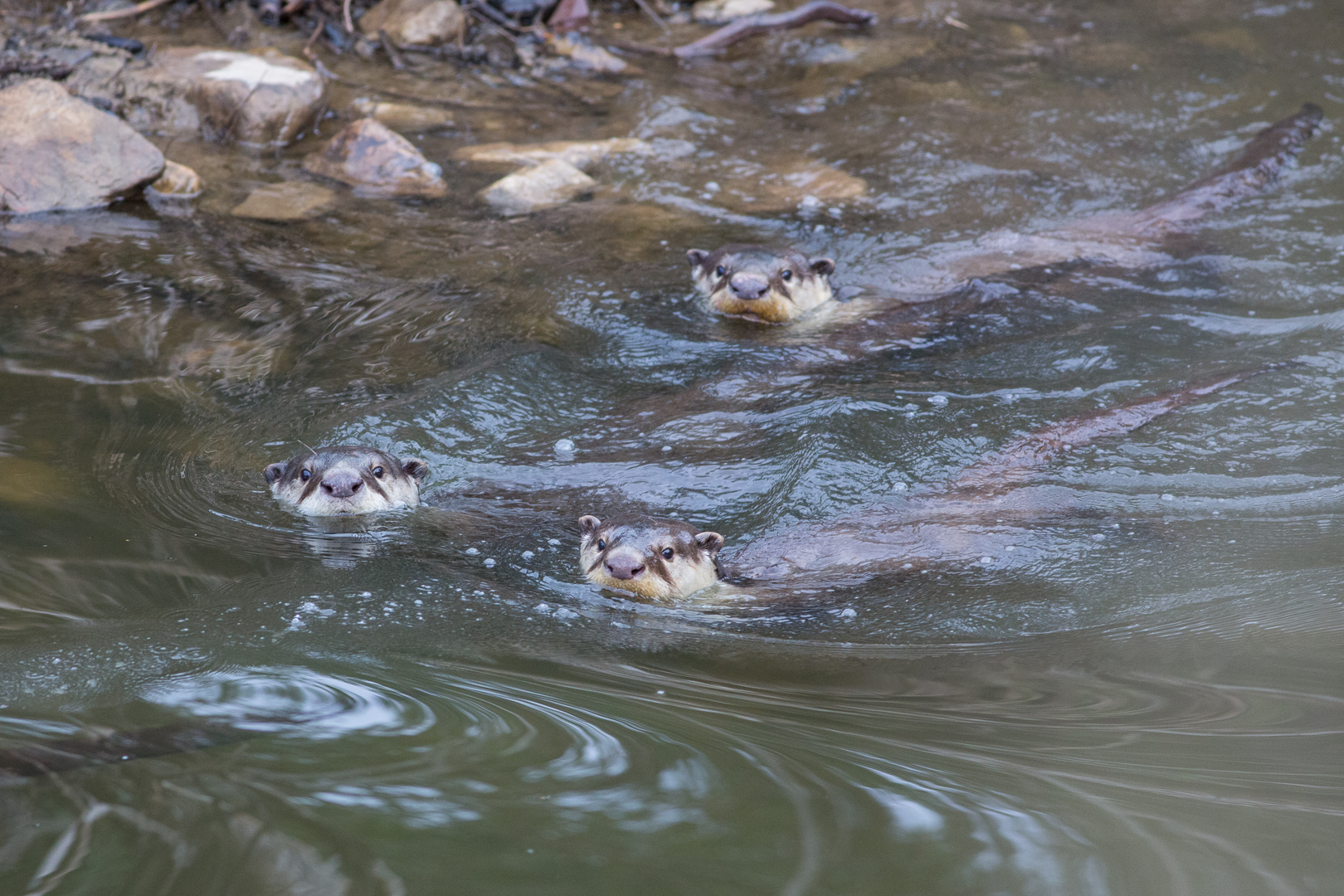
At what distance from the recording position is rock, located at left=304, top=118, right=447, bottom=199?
7297 millimetres

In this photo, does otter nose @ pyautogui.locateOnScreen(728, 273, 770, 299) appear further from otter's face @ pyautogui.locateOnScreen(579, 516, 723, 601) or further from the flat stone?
the flat stone

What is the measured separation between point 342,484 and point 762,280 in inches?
103

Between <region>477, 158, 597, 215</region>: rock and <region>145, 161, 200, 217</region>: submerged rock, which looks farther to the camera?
<region>477, 158, 597, 215</region>: rock

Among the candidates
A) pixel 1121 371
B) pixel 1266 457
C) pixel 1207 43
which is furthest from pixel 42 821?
pixel 1207 43

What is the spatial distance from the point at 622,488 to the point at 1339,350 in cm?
336

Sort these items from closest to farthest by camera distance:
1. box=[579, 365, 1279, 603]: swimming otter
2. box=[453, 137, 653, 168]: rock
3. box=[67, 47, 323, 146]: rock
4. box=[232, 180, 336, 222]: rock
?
box=[579, 365, 1279, 603]: swimming otter < box=[232, 180, 336, 222]: rock < box=[453, 137, 653, 168]: rock < box=[67, 47, 323, 146]: rock

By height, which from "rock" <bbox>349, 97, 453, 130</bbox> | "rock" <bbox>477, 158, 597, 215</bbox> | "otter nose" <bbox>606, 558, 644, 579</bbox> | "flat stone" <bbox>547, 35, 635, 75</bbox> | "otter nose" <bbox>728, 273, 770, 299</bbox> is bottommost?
"otter nose" <bbox>606, 558, 644, 579</bbox>

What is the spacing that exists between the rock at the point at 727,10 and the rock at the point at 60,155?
17.9 ft

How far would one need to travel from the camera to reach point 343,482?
4098 millimetres

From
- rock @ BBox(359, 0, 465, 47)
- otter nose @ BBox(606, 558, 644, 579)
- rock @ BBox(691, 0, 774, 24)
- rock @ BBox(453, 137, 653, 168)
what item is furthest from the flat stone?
otter nose @ BBox(606, 558, 644, 579)

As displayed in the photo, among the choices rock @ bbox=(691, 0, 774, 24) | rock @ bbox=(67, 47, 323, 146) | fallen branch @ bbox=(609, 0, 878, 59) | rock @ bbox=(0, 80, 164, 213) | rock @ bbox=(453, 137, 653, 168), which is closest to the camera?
rock @ bbox=(0, 80, 164, 213)

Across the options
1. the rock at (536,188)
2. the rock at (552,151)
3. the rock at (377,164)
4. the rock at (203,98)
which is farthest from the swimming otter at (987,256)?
the rock at (203,98)

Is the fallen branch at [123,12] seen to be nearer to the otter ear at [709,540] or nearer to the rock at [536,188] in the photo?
the rock at [536,188]

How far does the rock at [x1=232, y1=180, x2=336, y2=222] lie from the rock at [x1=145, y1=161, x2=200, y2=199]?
39 cm
